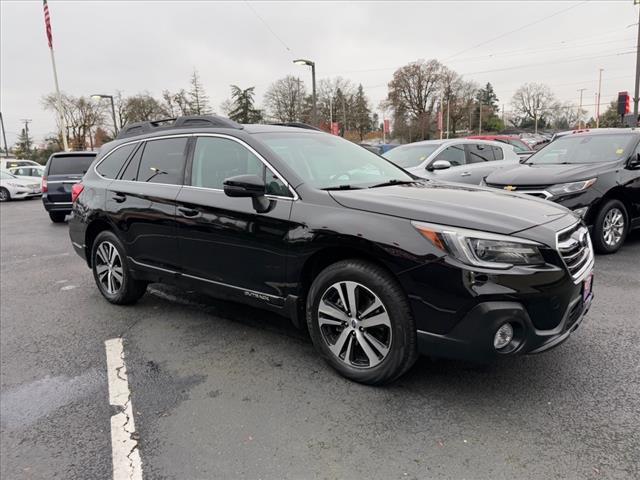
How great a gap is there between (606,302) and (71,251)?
7.94m

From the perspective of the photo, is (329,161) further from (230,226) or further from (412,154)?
(412,154)

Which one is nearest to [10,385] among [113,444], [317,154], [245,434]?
[113,444]

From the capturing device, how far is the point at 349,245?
2914mm

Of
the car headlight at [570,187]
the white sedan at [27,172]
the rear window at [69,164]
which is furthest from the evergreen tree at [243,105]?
the car headlight at [570,187]

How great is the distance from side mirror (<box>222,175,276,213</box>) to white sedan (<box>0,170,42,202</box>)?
2088cm

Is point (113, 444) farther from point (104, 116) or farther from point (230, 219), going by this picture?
point (104, 116)

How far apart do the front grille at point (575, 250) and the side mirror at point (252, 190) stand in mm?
1856

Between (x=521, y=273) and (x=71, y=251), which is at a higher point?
(x=521, y=273)

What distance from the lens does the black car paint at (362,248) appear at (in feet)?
8.42

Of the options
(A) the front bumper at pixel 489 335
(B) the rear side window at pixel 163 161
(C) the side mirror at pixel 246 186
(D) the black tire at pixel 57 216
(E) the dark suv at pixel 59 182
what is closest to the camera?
(A) the front bumper at pixel 489 335

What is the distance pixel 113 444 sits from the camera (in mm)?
2553

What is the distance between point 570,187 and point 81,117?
205ft

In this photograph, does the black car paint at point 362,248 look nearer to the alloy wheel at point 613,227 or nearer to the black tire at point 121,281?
the black tire at point 121,281

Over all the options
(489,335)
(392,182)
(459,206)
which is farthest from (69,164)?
(489,335)
